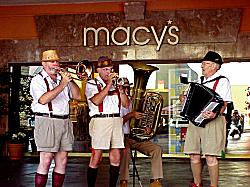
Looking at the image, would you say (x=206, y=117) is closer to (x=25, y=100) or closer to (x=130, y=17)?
(x=130, y=17)

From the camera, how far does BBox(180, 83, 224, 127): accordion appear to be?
5465mm

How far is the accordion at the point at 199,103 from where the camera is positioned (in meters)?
5.46

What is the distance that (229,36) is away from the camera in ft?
32.1

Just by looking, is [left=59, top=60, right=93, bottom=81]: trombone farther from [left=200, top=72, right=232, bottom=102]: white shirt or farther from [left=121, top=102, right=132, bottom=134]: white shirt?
[left=200, top=72, right=232, bottom=102]: white shirt

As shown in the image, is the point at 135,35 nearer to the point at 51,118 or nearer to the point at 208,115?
the point at 208,115

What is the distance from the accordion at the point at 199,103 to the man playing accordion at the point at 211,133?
0.20ft

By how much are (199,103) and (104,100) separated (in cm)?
102

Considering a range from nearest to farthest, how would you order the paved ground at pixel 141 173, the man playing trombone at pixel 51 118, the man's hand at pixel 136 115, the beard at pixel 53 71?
the man playing trombone at pixel 51 118, the beard at pixel 53 71, the man's hand at pixel 136 115, the paved ground at pixel 141 173

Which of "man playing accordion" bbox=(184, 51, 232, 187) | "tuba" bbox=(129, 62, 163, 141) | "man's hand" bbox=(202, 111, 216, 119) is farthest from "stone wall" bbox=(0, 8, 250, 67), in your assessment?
"man's hand" bbox=(202, 111, 216, 119)

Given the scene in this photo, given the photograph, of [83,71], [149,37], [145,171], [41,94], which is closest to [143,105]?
[83,71]

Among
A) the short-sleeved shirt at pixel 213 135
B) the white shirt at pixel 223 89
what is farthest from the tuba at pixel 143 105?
the white shirt at pixel 223 89

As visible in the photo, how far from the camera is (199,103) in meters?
5.58

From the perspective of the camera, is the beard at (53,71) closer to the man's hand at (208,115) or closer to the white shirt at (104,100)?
the white shirt at (104,100)

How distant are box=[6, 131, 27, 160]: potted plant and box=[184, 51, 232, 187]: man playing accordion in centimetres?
596
